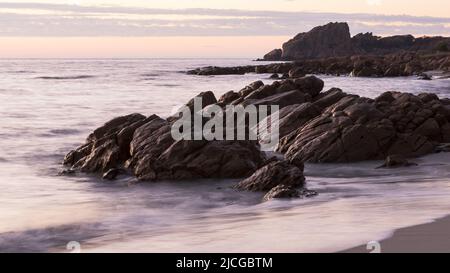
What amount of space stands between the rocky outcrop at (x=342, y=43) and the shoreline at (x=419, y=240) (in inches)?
6696

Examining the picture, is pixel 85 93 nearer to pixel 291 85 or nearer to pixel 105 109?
pixel 105 109

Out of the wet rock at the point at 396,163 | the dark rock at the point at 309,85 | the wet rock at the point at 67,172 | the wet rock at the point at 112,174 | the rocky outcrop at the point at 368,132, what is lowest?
the wet rock at the point at 67,172

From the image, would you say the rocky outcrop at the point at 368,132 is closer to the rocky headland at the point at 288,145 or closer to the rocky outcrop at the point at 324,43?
the rocky headland at the point at 288,145

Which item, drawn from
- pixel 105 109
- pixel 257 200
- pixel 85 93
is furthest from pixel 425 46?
pixel 257 200

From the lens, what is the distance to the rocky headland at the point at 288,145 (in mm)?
17203

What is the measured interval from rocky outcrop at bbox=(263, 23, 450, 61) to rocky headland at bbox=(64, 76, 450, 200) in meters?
156

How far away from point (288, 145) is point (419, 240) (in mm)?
12572

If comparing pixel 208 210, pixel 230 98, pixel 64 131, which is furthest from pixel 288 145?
pixel 64 131

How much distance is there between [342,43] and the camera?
181 m

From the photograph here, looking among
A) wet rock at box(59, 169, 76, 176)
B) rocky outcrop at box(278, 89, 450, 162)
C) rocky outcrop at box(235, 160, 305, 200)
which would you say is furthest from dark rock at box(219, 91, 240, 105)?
rocky outcrop at box(235, 160, 305, 200)

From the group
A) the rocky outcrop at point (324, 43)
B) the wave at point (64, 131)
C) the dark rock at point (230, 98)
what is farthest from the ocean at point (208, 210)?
the rocky outcrop at point (324, 43)

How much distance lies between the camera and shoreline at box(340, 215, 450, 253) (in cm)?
823

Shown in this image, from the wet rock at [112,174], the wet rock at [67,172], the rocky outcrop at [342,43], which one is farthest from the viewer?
the rocky outcrop at [342,43]

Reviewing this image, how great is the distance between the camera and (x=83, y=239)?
11461mm
